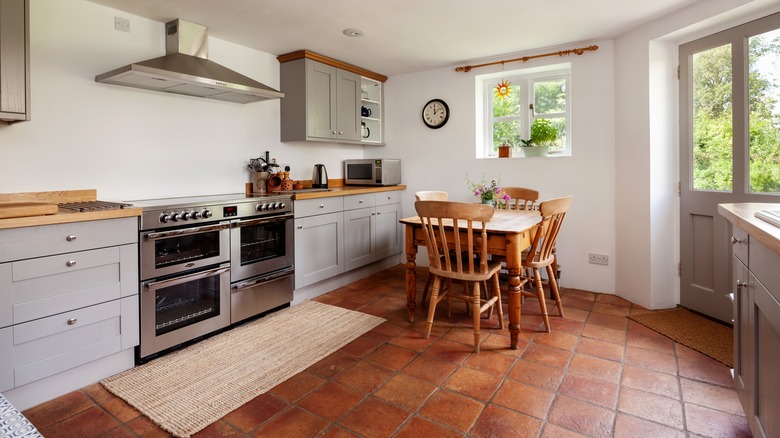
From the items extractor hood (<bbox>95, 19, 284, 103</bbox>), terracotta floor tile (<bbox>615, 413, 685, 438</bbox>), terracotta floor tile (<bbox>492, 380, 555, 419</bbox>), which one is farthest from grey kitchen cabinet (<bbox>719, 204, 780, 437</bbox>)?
extractor hood (<bbox>95, 19, 284, 103</bbox>)

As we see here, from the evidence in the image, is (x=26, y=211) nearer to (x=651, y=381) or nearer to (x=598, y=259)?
(x=651, y=381)

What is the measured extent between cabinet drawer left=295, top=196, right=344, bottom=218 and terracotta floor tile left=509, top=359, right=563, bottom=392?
2.04m

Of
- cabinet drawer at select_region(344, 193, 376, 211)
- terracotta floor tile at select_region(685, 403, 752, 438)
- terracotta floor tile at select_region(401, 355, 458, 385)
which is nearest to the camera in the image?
terracotta floor tile at select_region(685, 403, 752, 438)

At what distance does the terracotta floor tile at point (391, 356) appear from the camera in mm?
2361

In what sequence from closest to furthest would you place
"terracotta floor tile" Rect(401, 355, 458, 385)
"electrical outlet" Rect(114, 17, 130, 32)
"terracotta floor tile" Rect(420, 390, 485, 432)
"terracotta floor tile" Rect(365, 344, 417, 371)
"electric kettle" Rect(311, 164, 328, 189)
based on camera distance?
"terracotta floor tile" Rect(420, 390, 485, 432) → "terracotta floor tile" Rect(401, 355, 458, 385) → "terracotta floor tile" Rect(365, 344, 417, 371) → "electrical outlet" Rect(114, 17, 130, 32) → "electric kettle" Rect(311, 164, 328, 189)

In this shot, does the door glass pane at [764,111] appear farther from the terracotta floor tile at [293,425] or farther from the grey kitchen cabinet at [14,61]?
the grey kitchen cabinet at [14,61]

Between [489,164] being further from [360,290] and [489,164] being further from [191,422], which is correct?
[191,422]

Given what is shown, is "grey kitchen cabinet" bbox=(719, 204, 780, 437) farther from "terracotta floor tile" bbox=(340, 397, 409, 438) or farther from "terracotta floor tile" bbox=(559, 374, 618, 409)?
"terracotta floor tile" bbox=(340, 397, 409, 438)

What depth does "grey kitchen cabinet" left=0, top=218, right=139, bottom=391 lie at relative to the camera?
73.3 inches

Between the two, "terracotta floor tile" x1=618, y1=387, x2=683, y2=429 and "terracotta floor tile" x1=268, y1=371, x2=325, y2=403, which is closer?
"terracotta floor tile" x1=618, y1=387, x2=683, y2=429

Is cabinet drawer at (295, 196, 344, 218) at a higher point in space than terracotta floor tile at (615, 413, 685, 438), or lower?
higher

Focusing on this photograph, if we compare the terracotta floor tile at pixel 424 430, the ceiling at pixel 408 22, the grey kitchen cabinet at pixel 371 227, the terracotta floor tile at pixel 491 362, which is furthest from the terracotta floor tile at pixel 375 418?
the ceiling at pixel 408 22

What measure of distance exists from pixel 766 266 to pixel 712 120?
2210mm

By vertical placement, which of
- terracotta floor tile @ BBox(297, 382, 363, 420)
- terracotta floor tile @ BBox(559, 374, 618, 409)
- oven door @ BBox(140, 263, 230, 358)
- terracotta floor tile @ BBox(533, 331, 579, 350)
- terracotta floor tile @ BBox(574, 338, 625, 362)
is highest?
oven door @ BBox(140, 263, 230, 358)
